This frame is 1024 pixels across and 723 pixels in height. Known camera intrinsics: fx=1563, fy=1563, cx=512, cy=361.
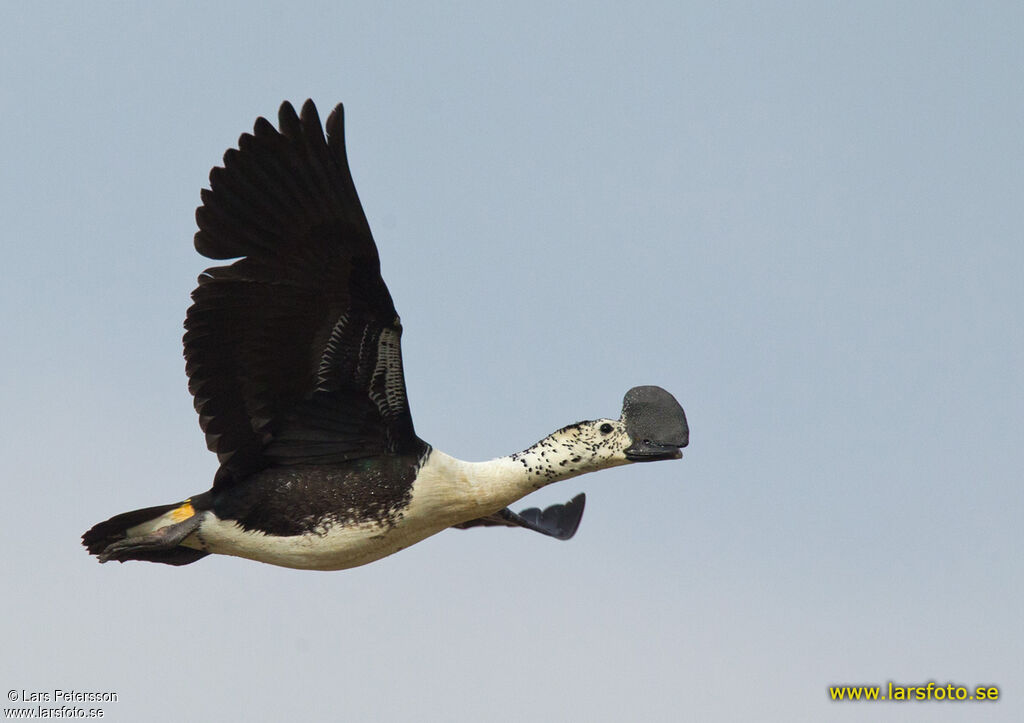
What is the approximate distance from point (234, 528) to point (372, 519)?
949mm

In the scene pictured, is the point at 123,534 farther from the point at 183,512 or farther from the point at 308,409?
the point at 308,409

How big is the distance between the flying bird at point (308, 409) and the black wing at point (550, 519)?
1645mm

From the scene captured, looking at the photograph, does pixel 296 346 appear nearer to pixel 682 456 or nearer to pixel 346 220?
pixel 346 220

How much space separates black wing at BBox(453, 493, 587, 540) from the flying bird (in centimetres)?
165

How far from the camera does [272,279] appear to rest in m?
10.4

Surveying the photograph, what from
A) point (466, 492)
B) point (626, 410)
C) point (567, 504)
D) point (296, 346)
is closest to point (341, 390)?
point (296, 346)

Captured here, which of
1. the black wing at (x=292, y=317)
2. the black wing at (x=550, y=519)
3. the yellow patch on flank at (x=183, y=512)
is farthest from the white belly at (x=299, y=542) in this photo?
the black wing at (x=550, y=519)

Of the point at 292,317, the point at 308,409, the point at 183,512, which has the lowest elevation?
the point at 183,512

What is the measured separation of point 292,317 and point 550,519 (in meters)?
3.66

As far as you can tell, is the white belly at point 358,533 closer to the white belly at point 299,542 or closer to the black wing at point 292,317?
the white belly at point 299,542

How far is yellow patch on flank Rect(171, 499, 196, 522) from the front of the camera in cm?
1076

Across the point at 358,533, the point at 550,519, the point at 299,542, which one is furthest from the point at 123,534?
the point at 550,519

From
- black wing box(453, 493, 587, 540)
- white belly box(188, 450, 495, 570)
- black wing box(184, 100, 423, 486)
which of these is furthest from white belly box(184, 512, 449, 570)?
black wing box(453, 493, 587, 540)

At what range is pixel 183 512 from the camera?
1078cm
